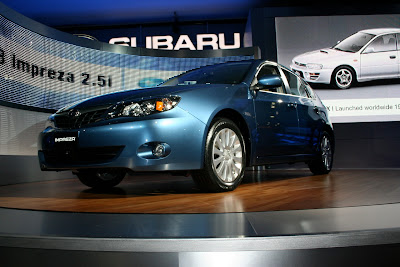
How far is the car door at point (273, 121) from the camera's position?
3809 millimetres

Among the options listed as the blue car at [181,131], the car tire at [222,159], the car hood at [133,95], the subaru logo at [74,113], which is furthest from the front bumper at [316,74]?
the subaru logo at [74,113]

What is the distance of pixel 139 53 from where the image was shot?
25.2ft

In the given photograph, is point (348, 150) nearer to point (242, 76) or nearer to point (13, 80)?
point (242, 76)

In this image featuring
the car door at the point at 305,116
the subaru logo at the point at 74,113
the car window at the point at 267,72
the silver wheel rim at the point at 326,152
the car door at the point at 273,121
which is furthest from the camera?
the silver wheel rim at the point at 326,152

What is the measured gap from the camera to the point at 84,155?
10.3 ft

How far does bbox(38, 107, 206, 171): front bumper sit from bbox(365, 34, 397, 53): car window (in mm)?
6762

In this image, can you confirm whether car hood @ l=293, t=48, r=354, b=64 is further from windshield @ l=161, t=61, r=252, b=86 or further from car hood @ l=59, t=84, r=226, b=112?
car hood @ l=59, t=84, r=226, b=112

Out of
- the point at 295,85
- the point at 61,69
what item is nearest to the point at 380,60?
the point at 295,85

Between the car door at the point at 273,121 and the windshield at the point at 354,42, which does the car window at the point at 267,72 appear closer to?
the car door at the point at 273,121

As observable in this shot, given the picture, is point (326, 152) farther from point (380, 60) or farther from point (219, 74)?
point (380, 60)

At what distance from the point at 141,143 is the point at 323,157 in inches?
122

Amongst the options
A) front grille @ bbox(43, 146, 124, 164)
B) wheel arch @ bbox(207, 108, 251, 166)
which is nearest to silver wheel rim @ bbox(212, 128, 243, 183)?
wheel arch @ bbox(207, 108, 251, 166)

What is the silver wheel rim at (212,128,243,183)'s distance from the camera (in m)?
3.28

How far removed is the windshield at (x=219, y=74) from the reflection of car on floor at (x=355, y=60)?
4.88 metres
